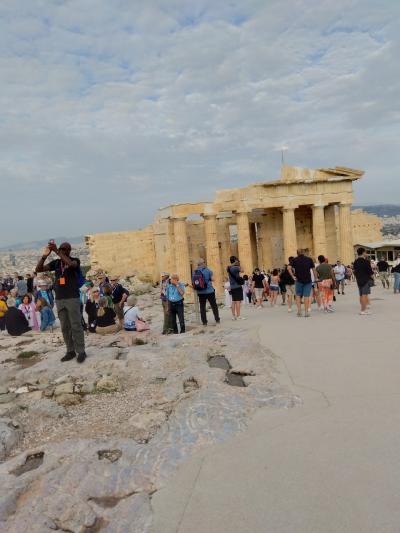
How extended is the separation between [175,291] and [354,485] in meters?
7.33

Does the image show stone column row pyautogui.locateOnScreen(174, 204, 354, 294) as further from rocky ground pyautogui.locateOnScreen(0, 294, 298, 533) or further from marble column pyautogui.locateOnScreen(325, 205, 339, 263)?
rocky ground pyautogui.locateOnScreen(0, 294, 298, 533)

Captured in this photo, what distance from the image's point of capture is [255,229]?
3112 cm

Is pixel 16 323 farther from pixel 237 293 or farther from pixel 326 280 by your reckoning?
pixel 326 280

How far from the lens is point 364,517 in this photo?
112 inches

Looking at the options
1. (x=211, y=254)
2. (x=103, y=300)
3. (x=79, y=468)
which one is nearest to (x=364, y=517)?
(x=79, y=468)

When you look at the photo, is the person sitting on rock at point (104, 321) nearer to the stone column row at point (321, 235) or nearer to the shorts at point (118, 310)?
the shorts at point (118, 310)

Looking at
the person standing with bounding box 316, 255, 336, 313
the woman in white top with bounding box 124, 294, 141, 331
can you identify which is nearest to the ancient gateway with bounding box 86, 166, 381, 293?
the person standing with bounding box 316, 255, 336, 313

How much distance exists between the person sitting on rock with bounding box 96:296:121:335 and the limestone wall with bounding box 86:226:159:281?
62.8 feet

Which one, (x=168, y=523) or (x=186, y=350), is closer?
(x=168, y=523)

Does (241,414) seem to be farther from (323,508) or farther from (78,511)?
(78,511)

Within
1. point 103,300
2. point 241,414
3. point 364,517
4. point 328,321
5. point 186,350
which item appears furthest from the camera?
point 103,300

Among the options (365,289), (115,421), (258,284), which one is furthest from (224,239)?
(115,421)

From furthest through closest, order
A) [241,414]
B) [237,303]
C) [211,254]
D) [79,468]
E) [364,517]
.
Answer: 1. [211,254]
2. [237,303]
3. [241,414]
4. [79,468]
5. [364,517]

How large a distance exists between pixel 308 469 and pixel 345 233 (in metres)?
24.2
